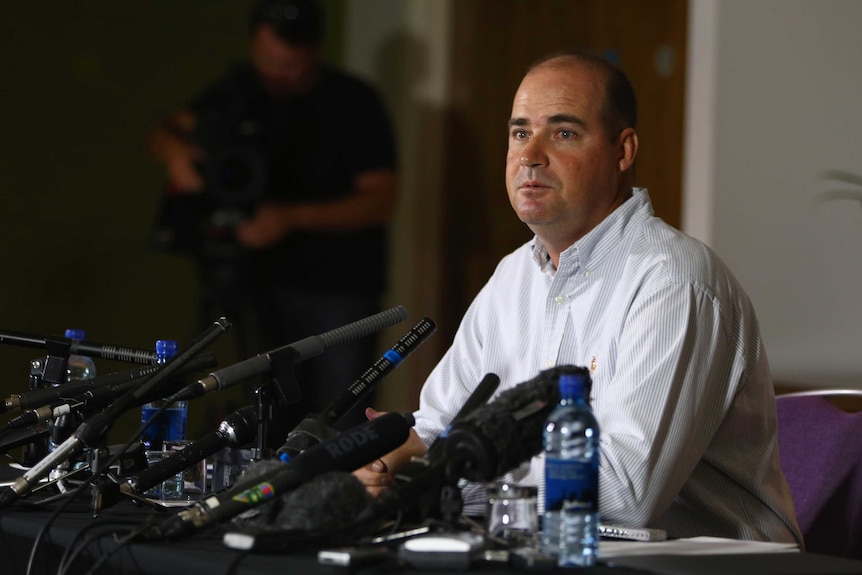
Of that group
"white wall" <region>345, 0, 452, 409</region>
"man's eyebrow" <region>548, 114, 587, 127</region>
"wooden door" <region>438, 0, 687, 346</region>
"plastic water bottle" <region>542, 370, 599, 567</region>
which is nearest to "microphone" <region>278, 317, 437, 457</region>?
"plastic water bottle" <region>542, 370, 599, 567</region>

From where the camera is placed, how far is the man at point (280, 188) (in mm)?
3783

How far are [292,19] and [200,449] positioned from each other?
2.74m

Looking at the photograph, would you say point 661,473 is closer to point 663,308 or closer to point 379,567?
point 663,308

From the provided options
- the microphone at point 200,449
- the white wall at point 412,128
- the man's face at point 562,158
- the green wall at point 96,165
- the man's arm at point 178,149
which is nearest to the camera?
the microphone at point 200,449

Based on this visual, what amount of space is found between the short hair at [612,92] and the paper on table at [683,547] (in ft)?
2.85

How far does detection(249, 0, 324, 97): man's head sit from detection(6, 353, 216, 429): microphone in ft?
7.87

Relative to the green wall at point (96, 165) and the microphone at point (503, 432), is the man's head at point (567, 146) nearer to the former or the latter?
the microphone at point (503, 432)

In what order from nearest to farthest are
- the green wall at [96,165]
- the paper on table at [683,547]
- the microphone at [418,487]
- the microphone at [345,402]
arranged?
the microphone at [418,487]
the paper on table at [683,547]
the microphone at [345,402]
the green wall at [96,165]

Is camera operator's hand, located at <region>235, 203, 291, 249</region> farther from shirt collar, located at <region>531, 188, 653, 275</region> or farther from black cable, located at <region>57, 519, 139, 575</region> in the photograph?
black cable, located at <region>57, 519, 139, 575</region>

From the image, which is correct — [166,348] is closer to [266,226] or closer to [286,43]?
[266,226]

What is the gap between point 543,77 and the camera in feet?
6.44

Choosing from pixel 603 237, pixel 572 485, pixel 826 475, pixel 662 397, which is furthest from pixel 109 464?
pixel 826 475

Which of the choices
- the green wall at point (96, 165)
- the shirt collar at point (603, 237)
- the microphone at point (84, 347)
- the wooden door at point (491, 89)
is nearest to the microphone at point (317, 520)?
the microphone at point (84, 347)

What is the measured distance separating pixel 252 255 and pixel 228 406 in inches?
20.6
